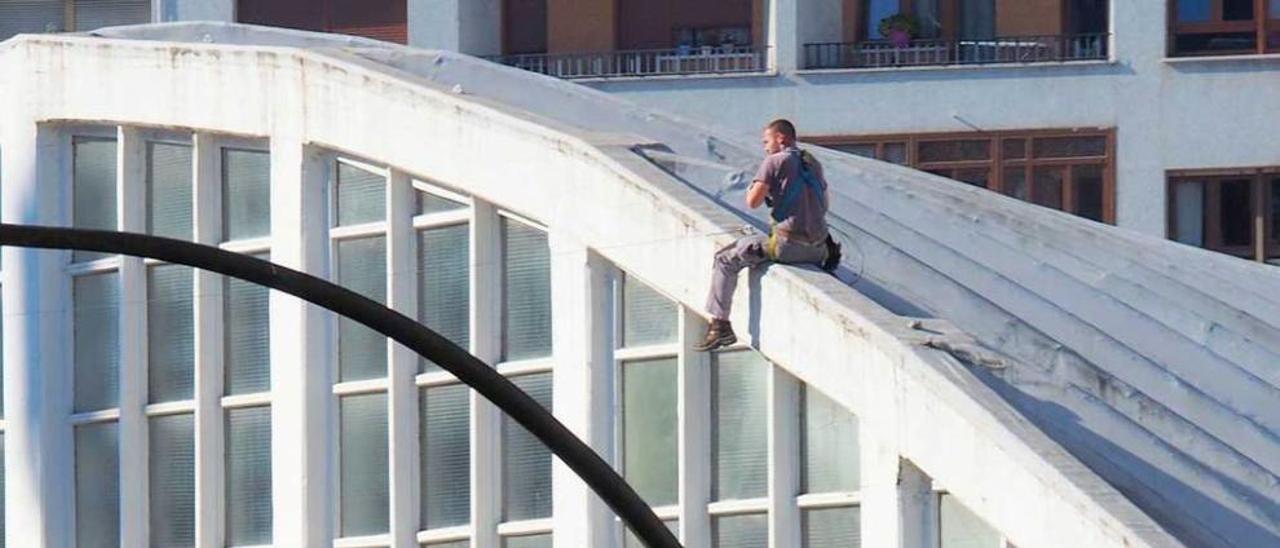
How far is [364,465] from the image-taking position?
72.6ft

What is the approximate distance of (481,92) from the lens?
893 inches

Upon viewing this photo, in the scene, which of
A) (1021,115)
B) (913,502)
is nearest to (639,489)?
(913,502)

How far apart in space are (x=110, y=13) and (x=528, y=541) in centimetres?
2327

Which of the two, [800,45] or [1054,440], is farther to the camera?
[800,45]

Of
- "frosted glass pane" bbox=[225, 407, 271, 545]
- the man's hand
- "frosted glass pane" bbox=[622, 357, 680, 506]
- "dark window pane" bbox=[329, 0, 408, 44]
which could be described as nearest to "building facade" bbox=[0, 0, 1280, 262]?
"dark window pane" bbox=[329, 0, 408, 44]

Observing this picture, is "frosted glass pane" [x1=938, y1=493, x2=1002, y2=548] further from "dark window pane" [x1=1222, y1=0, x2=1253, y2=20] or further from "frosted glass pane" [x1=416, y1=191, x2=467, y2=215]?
"dark window pane" [x1=1222, y1=0, x2=1253, y2=20]

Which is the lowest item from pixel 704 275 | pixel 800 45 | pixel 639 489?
pixel 639 489

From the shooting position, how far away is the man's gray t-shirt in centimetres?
1758

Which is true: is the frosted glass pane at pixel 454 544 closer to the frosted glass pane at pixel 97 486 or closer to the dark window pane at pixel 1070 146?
the frosted glass pane at pixel 97 486

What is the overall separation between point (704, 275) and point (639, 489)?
5.65 ft

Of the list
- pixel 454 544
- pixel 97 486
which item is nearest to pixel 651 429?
pixel 454 544

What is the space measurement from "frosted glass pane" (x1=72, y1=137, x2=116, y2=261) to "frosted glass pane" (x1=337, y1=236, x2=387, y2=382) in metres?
2.87

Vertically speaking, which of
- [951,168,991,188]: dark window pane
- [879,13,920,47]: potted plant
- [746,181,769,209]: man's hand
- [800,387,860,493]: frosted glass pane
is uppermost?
[879,13,920,47]: potted plant

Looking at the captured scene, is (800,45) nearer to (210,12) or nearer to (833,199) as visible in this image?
(210,12)
